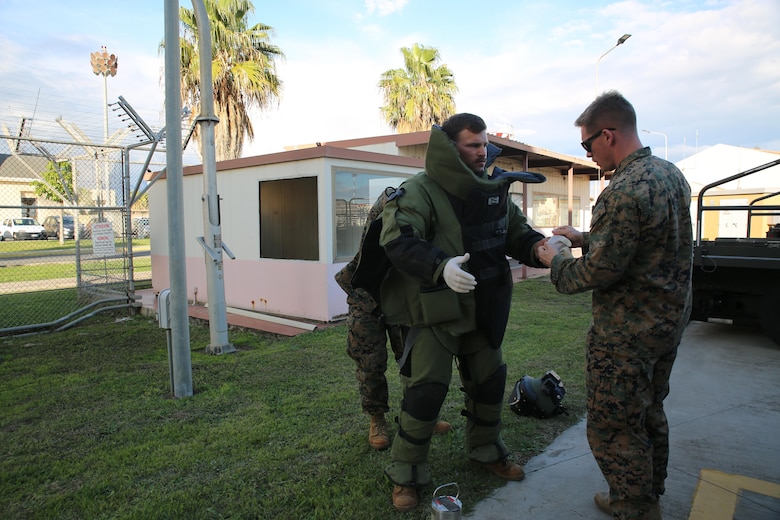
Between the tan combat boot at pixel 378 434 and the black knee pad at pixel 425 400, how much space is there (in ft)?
2.65

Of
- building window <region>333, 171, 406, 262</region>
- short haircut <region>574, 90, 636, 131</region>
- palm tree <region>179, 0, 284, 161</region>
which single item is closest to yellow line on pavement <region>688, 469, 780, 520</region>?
short haircut <region>574, 90, 636, 131</region>

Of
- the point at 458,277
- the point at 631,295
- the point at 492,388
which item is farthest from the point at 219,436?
the point at 631,295

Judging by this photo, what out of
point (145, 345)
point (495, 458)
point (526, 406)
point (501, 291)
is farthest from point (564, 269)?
point (145, 345)

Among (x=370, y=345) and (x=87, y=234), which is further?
(x=87, y=234)

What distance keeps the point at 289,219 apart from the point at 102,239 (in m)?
3.08

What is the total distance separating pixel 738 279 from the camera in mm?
5688

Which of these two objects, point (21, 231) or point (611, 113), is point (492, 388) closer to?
point (611, 113)

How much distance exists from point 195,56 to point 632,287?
1637cm

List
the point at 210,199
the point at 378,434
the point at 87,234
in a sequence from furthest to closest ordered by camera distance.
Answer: the point at 87,234 < the point at 210,199 < the point at 378,434

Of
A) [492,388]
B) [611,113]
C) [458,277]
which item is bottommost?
[492,388]

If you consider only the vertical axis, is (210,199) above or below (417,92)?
below

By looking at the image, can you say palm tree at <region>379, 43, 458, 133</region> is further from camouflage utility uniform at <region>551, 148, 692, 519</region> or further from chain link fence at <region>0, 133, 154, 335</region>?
camouflage utility uniform at <region>551, 148, 692, 519</region>

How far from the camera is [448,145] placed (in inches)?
94.9

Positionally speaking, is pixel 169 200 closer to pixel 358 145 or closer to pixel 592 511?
pixel 592 511
